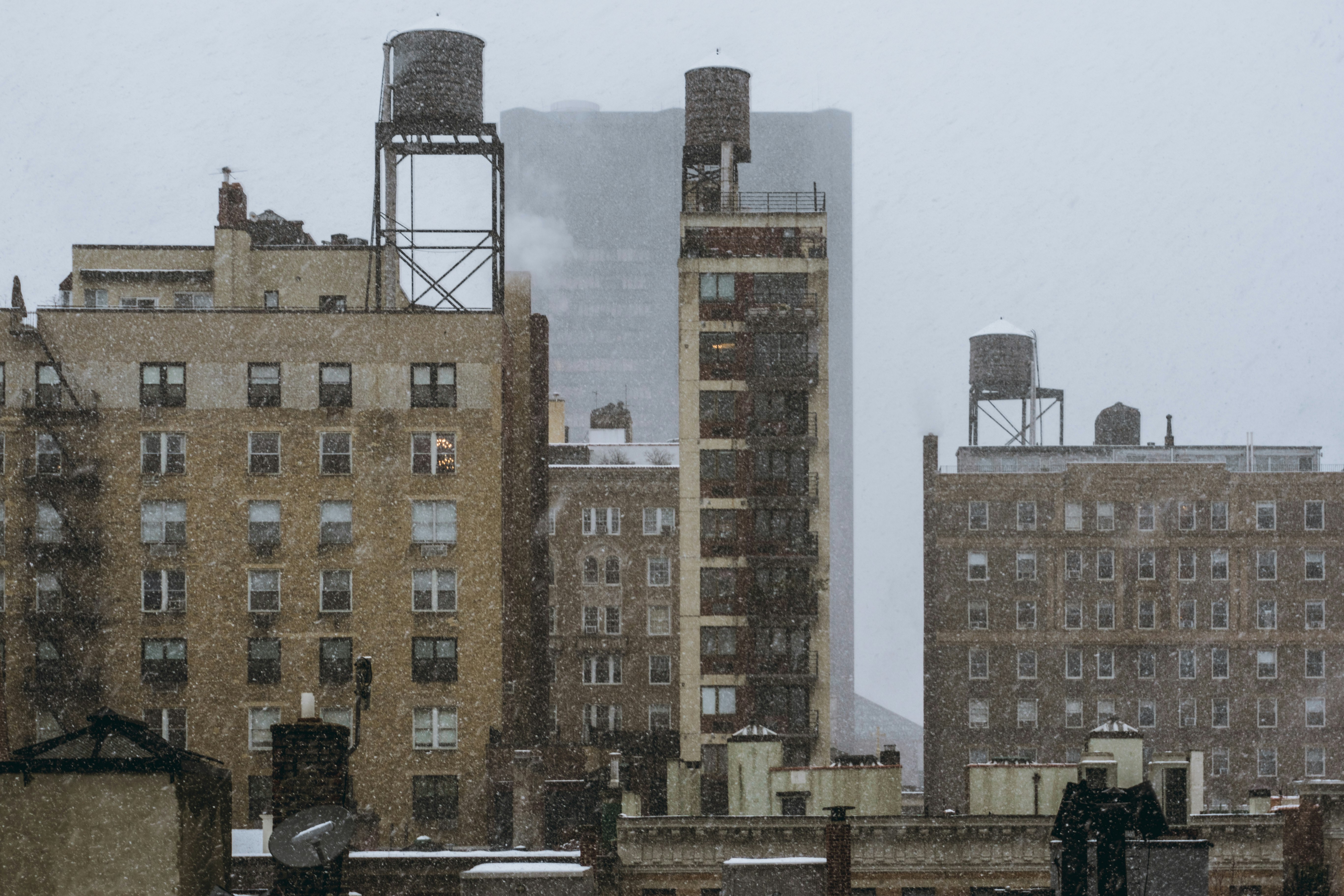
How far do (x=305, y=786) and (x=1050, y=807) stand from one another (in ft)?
97.7

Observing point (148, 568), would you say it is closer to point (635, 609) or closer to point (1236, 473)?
point (635, 609)

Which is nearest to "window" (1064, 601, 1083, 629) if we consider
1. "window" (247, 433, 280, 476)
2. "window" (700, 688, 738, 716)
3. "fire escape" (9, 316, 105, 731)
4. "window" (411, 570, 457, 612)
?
"window" (700, 688, 738, 716)

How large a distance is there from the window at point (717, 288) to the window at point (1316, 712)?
42109 millimetres

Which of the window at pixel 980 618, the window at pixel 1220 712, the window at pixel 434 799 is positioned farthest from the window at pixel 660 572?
the window at pixel 434 799

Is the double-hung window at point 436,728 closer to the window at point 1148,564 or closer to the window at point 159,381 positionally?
the window at point 159,381

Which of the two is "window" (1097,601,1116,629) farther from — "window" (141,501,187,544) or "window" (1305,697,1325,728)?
"window" (141,501,187,544)

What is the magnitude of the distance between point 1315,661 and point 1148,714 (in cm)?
1006

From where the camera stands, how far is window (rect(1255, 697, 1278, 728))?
85.7 m

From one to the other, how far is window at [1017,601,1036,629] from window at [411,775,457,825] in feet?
128

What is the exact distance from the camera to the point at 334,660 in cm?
5797

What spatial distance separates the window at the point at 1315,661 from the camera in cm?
8656

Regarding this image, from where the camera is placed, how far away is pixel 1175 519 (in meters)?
85.9

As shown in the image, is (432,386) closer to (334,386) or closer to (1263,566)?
(334,386)

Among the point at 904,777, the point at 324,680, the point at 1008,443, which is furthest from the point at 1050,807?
the point at 904,777
